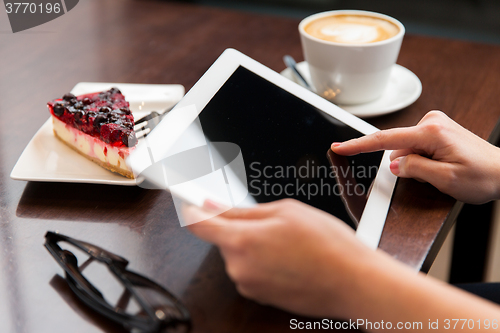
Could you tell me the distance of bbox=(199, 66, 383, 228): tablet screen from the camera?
51cm

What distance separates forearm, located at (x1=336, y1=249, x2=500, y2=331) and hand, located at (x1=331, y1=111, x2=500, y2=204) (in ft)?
0.67

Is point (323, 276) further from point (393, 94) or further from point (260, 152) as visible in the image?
point (393, 94)

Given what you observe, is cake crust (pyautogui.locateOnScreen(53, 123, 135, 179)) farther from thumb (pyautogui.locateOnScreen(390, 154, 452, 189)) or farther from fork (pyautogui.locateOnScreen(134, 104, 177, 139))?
thumb (pyautogui.locateOnScreen(390, 154, 452, 189))

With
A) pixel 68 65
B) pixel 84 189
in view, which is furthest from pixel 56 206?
pixel 68 65

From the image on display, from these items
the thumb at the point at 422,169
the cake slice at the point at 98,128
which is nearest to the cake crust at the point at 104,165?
the cake slice at the point at 98,128

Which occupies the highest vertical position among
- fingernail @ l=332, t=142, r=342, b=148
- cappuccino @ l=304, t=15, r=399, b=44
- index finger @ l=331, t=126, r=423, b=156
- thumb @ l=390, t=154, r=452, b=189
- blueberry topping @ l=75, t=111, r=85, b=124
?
cappuccino @ l=304, t=15, r=399, b=44

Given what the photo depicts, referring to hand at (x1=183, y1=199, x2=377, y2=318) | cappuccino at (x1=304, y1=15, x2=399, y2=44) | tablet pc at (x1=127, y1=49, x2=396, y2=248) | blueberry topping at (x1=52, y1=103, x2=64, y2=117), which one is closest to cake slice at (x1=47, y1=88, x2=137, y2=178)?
blueberry topping at (x1=52, y1=103, x2=64, y2=117)

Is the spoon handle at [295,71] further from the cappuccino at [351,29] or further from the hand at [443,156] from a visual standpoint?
the hand at [443,156]

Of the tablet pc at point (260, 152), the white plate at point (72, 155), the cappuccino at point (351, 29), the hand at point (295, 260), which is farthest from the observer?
the cappuccino at point (351, 29)

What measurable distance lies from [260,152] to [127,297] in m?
0.22

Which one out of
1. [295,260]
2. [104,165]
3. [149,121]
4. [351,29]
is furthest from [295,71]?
[295,260]

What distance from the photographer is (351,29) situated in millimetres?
827

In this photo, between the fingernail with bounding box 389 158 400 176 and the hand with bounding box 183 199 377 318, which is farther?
the fingernail with bounding box 389 158 400 176

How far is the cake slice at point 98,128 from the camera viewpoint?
2.07 ft
